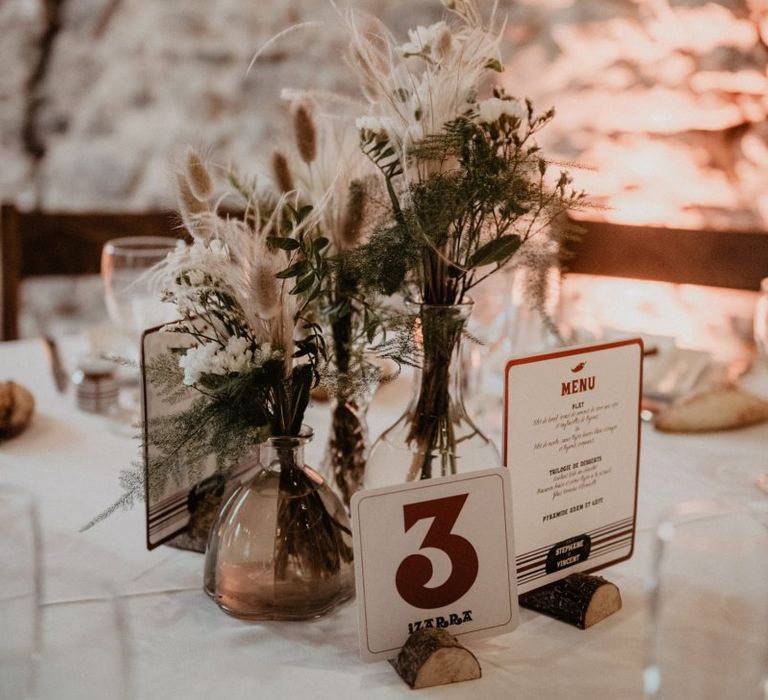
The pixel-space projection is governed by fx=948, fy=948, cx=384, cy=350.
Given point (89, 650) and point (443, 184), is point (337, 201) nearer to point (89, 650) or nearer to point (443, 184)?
point (443, 184)

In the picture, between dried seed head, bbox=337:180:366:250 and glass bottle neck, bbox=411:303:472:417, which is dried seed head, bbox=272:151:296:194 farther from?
glass bottle neck, bbox=411:303:472:417

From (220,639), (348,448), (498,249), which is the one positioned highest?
(498,249)

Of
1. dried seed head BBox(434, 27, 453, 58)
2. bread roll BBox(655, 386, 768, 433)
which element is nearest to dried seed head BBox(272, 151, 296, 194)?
dried seed head BBox(434, 27, 453, 58)

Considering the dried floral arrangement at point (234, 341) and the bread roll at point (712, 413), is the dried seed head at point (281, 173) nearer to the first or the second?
the dried floral arrangement at point (234, 341)

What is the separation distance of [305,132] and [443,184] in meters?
0.23

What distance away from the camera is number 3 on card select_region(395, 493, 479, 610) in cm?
82

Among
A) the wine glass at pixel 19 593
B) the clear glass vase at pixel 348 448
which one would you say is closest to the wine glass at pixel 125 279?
the clear glass vase at pixel 348 448

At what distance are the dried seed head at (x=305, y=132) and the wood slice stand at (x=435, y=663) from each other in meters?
0.51

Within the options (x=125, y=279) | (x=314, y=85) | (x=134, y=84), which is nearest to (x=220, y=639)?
(x=125, y=279)

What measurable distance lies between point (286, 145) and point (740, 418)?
0.83 metres

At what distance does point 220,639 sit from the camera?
840 mm

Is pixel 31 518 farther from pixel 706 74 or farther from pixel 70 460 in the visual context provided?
pixel 706 74

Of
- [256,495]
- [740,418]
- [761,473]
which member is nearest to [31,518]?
[256,495]

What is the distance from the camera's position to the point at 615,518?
38.9 inches
